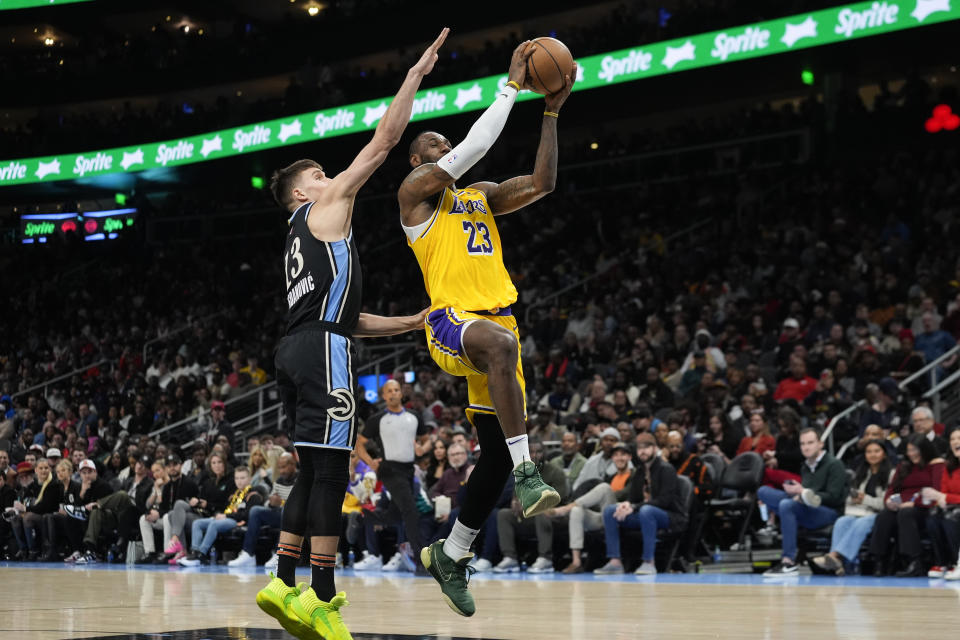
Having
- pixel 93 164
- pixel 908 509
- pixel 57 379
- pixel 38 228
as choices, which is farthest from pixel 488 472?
pixel 38 228

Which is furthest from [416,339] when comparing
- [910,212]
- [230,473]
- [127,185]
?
[127,185]

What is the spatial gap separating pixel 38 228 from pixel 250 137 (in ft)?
28.3

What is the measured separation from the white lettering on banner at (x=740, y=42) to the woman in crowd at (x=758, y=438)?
7.69 metres

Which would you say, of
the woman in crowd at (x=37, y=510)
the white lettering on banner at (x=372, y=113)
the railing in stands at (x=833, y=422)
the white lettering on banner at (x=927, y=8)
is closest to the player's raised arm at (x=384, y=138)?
the railing in stands at (x=833, y=422)

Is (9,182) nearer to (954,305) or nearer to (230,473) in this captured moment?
(230,473)

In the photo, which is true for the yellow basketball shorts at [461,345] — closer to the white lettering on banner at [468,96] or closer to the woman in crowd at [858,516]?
the woman in crowd at [858,516]

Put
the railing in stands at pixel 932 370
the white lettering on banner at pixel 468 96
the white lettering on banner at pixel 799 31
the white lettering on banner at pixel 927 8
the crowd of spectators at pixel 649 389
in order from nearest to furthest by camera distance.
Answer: the crowd of spectators at pixel 649 389 < the railing in stands at pixel 932 370 < the white lettering on banner at pixel 927 8 < the white lettering on banner at pixel 799 31 < the white lettering on banner at pixel 468 96

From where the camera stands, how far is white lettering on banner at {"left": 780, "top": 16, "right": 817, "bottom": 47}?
53.2 feet

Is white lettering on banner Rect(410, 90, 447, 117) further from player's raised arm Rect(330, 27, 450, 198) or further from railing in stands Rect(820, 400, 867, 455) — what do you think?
player's raised arm Rect(330, 27, 450, 198)

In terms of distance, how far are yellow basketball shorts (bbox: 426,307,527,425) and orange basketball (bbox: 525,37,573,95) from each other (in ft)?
3.27

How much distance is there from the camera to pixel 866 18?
15477 millimetres

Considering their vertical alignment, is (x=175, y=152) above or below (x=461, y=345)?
above

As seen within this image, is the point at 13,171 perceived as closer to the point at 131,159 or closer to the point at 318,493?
the point at 131,159

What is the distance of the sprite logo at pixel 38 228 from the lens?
27.7 metres
